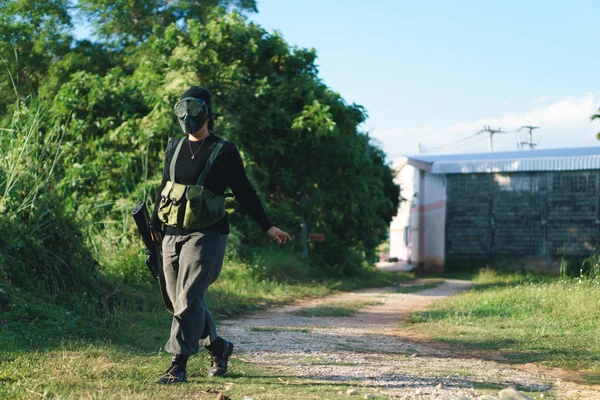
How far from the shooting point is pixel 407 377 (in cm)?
520

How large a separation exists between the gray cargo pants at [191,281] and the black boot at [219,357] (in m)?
0.20

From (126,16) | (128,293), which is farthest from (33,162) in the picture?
(126,16)

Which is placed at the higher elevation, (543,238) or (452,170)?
(452,170)

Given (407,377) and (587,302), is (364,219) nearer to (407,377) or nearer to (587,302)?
(587,302)

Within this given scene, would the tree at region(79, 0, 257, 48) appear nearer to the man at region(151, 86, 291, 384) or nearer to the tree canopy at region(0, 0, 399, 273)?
the tree canopy at region(0, 0, 399, 273)

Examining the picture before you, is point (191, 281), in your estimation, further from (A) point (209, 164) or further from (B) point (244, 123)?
(B) point (244, 123)

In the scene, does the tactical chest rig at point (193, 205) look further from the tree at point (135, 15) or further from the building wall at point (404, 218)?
the building wall at point (404, 218)

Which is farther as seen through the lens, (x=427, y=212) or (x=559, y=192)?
(x=427, y=212)

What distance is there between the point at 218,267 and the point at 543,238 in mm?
20286

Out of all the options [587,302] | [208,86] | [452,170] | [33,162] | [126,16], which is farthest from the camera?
[452,170]

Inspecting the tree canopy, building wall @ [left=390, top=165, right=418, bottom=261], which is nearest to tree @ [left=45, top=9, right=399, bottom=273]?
the tree canopy

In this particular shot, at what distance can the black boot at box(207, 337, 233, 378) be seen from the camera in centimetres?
505

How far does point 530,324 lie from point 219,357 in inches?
195

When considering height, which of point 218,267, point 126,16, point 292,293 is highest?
point 126,16
